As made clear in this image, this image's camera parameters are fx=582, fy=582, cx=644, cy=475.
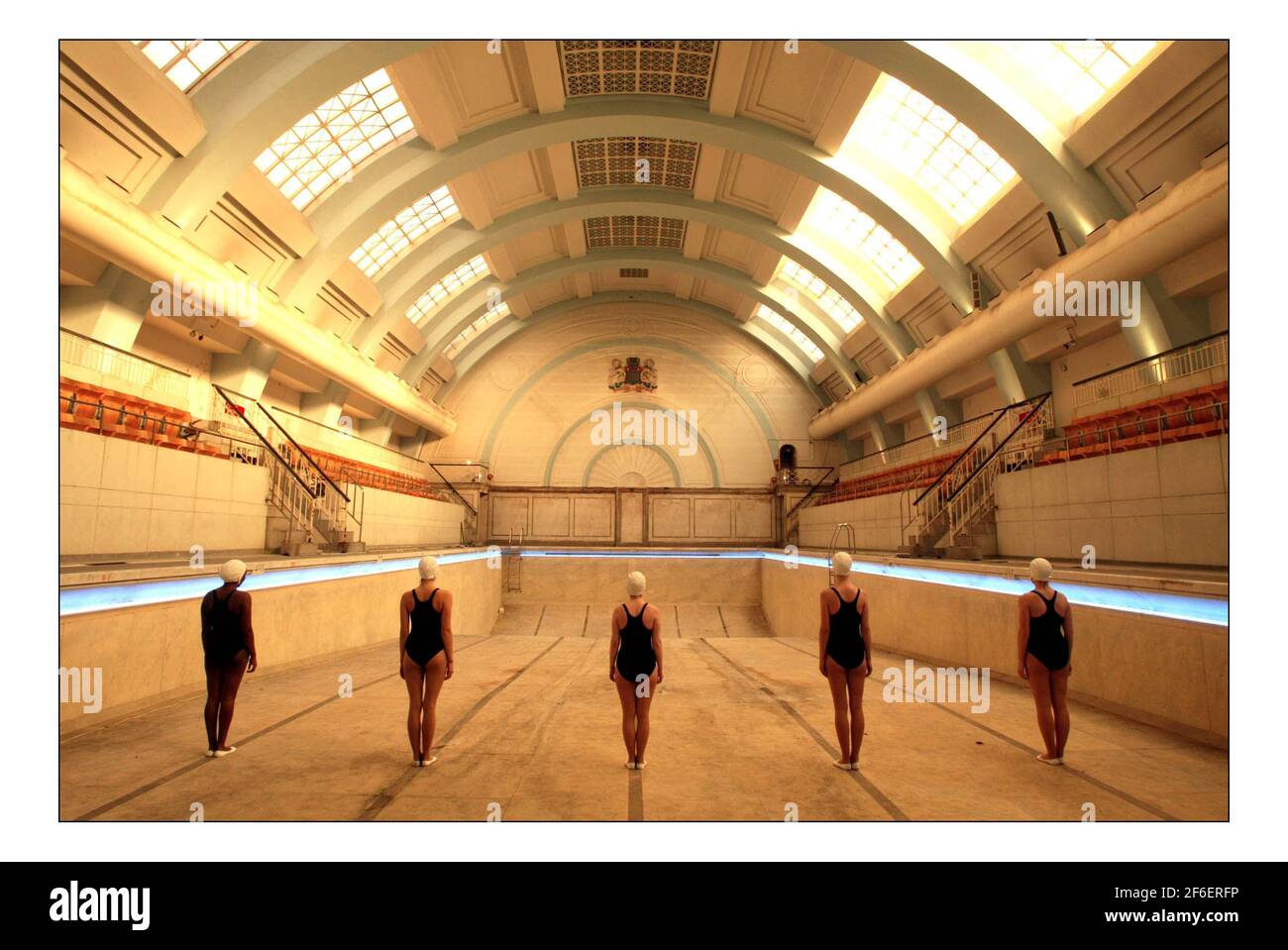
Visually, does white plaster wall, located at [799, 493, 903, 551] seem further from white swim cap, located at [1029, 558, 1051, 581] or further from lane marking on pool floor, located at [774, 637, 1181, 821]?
white swim cap, located at [1029, 558, 1051, 581]

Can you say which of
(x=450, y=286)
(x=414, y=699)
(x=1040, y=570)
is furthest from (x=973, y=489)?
→ (x=450, y=286)

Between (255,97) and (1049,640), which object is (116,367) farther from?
(1049,640)

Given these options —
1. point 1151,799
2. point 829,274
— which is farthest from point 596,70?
point 1151,799

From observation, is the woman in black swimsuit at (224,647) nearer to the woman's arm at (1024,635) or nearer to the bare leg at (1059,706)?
the woman's arm at (1024,635)

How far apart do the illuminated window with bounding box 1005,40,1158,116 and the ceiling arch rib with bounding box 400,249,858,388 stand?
39.1ft

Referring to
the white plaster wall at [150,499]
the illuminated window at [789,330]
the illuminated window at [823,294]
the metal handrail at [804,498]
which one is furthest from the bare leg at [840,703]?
the illuminated window at [789,330]

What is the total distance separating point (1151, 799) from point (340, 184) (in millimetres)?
19160

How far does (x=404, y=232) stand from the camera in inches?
758

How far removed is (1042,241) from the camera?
13.8m

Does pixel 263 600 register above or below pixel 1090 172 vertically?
below

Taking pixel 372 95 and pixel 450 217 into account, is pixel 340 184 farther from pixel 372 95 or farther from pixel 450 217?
pixel 450 217

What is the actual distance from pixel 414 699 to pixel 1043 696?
5140mm

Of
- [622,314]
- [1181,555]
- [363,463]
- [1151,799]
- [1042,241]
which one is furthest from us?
[622,314]

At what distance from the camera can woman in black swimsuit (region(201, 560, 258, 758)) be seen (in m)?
4.70
